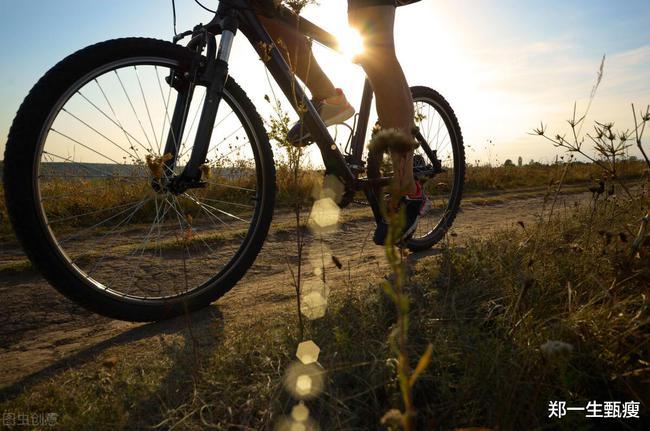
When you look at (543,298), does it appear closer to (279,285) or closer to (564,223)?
(279,285)

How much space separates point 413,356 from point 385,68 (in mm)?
1697

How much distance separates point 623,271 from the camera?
1.62 metres

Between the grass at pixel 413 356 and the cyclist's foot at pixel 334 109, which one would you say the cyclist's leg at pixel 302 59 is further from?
the grass at pixel 413 356

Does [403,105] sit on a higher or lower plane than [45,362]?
higher

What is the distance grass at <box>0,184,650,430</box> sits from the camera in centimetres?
108

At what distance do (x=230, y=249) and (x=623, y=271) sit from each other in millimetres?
2295

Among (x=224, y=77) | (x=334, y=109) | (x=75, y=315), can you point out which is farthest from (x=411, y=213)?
(x=75, y=315)

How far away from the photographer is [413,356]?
4.18 ft

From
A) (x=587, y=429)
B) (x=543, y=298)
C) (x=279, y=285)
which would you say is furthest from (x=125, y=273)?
(x=587, y=429)

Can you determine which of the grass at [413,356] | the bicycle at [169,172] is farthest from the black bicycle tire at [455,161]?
the grass at [413,356]

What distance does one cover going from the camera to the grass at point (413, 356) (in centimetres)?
108

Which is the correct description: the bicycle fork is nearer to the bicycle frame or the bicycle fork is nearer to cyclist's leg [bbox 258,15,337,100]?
the bicycle frame

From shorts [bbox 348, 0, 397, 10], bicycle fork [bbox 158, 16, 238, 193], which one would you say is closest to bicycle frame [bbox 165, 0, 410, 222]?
bicycle fork [bbox 158, 16, 238, 193]

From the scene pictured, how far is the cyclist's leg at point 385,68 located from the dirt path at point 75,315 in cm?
84
